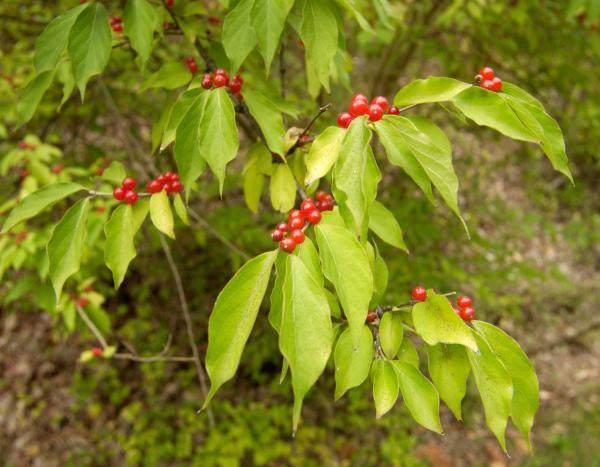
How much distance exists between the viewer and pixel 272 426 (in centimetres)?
429

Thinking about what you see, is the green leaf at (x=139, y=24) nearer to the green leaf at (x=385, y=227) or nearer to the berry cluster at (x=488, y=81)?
the green leaf at (x=385, y=227)

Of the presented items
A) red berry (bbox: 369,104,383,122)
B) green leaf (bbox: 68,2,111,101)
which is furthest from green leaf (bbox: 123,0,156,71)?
red berry (bbox: 369,104,383,122)

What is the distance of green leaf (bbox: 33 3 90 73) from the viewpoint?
1.46m

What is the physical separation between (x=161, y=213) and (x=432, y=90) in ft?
2.70

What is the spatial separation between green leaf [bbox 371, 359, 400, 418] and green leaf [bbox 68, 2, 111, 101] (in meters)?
1.16

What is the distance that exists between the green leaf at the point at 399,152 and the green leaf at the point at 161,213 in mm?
663

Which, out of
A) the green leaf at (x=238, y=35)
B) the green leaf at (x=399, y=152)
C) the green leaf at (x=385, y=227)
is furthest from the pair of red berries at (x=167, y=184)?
the green leaf at (x=399, y=152)

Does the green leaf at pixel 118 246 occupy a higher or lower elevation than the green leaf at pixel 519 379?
higher

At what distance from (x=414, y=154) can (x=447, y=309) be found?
366 millimetres

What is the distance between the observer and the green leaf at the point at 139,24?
59.5 inches

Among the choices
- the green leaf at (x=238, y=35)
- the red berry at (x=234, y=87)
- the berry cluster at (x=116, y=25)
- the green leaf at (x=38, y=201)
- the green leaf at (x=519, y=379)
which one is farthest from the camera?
the berry cluster at (x=116, y=25)

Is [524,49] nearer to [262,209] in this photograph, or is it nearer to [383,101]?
[262,209]

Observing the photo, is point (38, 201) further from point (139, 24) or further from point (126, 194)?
point (139, 24)

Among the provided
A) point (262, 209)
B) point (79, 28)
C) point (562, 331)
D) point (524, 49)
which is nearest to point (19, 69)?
point (262, 209)
